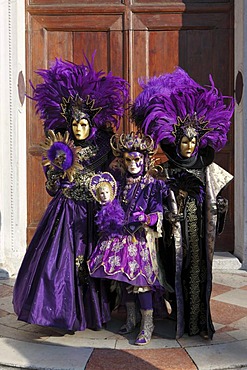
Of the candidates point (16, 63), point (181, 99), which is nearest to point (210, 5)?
point (16, 63)

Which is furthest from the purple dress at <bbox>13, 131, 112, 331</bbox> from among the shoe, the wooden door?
the wooden door

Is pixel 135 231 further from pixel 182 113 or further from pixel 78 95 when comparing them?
pixel 78 95

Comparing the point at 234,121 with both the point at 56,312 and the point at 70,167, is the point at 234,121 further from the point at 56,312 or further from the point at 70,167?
the point at 56,312

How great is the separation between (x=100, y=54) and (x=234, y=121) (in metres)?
1.70

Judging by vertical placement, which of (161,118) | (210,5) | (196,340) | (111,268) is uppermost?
(210,5)

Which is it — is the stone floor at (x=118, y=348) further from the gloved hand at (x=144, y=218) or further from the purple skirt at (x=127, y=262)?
the gloved hand at (x=144, y=218)

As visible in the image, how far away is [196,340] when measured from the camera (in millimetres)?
4055

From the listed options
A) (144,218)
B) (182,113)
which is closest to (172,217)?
(144,218)

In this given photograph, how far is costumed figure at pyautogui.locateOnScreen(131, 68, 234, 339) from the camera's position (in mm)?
4023

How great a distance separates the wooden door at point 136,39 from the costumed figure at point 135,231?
248cm

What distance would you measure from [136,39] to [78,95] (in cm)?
247

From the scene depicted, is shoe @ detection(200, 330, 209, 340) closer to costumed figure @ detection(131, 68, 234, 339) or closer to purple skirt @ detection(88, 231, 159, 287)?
costumed figure @ detection(131, 68, 234, 339)

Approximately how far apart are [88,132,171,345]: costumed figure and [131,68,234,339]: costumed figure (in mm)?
122

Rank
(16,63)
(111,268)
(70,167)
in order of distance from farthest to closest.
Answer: (16,63) < (70,167) < (111,268)
